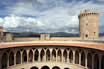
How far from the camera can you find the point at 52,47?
1204 inches

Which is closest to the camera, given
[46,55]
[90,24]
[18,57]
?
[18,57]

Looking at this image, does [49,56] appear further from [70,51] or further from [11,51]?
[11,51]

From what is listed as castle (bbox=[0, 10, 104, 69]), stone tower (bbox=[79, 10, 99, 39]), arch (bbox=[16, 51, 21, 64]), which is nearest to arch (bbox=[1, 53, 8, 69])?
castle (bbox=[0, 10, 104, 69])

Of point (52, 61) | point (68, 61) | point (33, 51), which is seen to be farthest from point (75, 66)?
point (33, 51)

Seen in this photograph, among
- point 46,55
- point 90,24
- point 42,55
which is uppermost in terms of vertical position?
point 90,24

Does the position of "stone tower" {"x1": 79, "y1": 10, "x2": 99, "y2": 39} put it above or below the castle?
above

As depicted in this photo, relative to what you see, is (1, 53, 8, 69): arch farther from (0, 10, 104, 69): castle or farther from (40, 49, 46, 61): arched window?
(40, 49, 46, 61): arched window

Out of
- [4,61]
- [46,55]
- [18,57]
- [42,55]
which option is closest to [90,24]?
[46,55]

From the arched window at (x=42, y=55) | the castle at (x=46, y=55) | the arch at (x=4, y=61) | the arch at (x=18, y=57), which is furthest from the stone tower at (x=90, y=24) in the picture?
the arch at (x=4, y=61)

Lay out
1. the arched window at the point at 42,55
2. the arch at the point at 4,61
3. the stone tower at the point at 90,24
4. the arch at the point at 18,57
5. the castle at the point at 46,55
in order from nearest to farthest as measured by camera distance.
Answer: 1. the arch at the point at 4,61
2. the castle at the point at 46,55
3. the arch at the point at 18,57
4. the arched window at the point at 42,55
5. the stone tower at the point at 90,24

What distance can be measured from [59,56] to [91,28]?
17.7 metres

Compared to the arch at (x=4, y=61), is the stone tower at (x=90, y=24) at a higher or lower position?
higher

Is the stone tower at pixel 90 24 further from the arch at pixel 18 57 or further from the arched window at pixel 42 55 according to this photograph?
the arch at pixel 18 57

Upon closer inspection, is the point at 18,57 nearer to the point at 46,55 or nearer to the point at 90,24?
the point at 46,55
